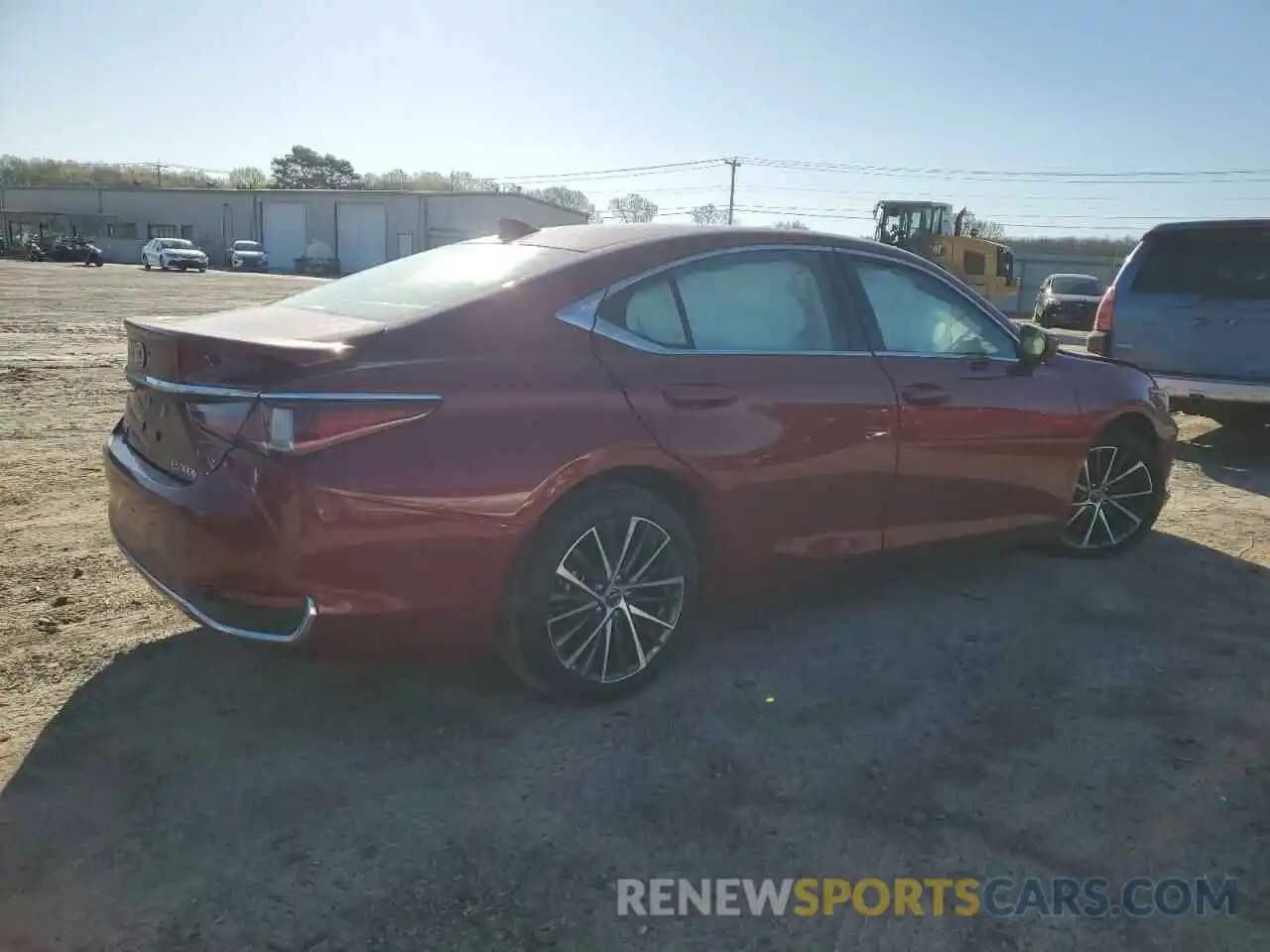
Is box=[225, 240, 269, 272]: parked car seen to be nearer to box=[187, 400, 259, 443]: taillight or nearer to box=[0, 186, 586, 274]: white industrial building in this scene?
box=[0, 186, 586, 274]: white industrial building

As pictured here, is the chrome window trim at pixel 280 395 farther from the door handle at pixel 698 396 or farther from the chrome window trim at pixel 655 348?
the door handle at pixel 698 396

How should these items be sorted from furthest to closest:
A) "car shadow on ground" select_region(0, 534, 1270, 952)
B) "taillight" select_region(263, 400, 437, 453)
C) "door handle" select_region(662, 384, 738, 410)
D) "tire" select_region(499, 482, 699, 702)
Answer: "door handle" select_region(662, 384, 738, 410) < "tire" select_region(499, 482, 699, 702) < "taillight" select_region(263, 400, 437, 453) < "car shadow on ground" select_region(0, 534, 1270, 952)

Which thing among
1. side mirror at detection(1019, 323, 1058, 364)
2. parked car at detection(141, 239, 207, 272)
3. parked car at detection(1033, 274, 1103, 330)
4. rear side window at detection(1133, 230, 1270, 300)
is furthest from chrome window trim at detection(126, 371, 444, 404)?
parked car at detection(141, 239, 207, 272)

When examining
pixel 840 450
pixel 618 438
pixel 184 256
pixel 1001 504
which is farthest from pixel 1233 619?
pixel 184 256

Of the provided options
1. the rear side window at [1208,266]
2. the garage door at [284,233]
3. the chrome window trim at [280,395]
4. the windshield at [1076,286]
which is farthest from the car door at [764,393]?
the garage door at [284,233]

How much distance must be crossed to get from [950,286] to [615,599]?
2266mm

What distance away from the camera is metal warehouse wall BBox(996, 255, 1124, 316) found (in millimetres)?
44375

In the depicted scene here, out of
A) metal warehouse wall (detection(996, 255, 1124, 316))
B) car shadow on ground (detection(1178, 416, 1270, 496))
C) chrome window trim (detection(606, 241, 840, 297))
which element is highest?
metal warehouse wall (detection(996, 255, 1124, 316))

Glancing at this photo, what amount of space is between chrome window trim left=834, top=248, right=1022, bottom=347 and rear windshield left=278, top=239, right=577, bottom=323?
134cm

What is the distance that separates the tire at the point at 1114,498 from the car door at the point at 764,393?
172 centimetres

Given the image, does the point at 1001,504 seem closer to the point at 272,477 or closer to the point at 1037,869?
the point at 1037,869

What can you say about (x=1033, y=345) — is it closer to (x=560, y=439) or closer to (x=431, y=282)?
(x=560, y=439)

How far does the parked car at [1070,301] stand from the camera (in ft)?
93.0

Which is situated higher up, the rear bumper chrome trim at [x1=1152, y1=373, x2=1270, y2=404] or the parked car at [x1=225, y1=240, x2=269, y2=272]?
the parked car at [x1=225, y1=240, x2=269, y2=272]
